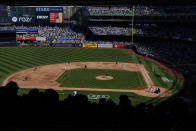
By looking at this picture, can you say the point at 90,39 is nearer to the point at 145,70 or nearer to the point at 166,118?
the point at 145,70

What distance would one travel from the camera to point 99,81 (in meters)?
30.1

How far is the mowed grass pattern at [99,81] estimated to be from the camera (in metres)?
27.9

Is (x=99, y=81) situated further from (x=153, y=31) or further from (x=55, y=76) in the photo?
(x=153, y=31)

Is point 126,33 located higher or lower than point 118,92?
higher

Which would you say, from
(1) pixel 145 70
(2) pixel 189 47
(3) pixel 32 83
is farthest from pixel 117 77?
(2) pixel 189 47

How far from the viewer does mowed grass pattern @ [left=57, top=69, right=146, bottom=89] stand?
91.6 feet

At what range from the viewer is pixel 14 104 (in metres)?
4.29

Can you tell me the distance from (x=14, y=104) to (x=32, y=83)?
1009 inches

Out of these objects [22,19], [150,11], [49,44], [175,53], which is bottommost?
[175,53]

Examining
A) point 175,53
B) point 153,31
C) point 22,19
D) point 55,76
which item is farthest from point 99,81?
point 22,19

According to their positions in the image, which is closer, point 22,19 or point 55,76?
point 55,76

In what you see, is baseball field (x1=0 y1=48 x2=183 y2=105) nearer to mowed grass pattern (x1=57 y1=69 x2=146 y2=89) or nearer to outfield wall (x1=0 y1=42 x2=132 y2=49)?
mowed grass pattern (x1=57 y1=69 x2=146 y2=89)

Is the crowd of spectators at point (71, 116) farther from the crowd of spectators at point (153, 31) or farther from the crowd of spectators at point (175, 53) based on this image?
the crowd of spectators at point (153, 31)

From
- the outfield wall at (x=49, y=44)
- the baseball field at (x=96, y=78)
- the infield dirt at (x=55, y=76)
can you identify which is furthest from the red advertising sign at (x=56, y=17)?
the infield dirt at (x=55, y=76)
